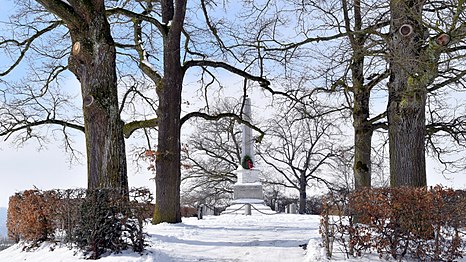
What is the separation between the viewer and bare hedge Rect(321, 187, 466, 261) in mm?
6891

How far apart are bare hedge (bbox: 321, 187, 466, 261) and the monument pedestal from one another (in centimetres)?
1587

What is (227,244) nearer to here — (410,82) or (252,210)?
(410,82)

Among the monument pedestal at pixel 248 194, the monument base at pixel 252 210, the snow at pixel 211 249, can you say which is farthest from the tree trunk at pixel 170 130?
the monument pedestal at pixel 248 194

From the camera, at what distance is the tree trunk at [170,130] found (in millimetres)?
12680

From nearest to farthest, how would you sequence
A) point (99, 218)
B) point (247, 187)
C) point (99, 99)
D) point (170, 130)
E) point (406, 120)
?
1. point (99, 218)
2. point (99, 99)
3. point (406, 120)
4. point (170, 130)
5. point (247, 187)

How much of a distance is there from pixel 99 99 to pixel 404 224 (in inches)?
240

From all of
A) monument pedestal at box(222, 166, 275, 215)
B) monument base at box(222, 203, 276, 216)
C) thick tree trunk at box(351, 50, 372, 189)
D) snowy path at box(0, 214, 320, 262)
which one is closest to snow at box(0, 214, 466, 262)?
snowy path at box(0, 214, 320, 262)

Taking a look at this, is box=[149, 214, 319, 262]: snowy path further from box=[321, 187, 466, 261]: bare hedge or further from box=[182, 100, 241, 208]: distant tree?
box=[182, 100, 241, 208]: distant tree

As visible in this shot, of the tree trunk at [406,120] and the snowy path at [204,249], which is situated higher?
the tree trunk at [406,120]

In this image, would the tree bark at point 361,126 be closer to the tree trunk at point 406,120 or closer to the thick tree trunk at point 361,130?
the thick tree trunk at point 361,130

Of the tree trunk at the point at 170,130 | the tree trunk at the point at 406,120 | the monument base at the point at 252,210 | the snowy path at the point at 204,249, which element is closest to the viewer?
the snowy path at the point at 204,249

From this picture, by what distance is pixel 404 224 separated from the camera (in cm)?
698

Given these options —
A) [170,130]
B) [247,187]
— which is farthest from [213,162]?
[170,130]

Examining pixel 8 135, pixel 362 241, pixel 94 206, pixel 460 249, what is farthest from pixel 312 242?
pixel 8 135
